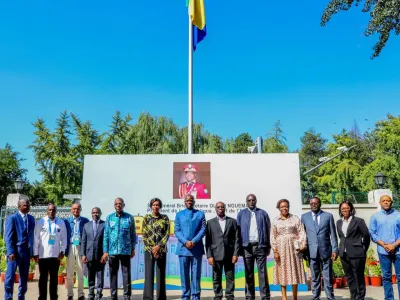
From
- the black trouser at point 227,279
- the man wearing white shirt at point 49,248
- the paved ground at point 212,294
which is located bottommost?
the paved ground at point 212,294

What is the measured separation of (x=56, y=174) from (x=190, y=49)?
16.1 metres

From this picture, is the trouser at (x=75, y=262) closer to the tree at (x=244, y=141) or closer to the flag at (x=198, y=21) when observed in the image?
the flag at (x=198, y=21)

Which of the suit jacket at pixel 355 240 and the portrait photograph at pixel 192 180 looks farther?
the portrait photograph at pixel 192 180

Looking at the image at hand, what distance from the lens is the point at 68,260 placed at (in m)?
6.62

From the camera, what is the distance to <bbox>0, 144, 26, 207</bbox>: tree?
27653 millimetres

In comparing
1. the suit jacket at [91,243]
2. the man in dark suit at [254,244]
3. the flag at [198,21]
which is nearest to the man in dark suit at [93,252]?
the suit jacket at [91,243]

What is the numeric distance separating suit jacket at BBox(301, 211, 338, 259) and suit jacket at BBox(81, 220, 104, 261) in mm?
3371

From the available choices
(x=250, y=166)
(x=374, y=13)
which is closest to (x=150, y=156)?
(x=250, y=166)

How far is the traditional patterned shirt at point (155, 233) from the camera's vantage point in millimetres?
6059

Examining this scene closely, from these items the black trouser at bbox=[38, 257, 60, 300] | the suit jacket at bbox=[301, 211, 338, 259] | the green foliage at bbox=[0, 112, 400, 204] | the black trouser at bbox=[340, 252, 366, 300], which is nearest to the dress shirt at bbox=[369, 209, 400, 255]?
the black trouser at bbox=[340, 252, 366, 300]

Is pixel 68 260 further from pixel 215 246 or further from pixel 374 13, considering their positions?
pixel 374 13

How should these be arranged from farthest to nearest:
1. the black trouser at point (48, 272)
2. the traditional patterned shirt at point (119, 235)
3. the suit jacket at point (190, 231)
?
the traditional patterned shirt at point (119, 235), the suit jacket at point (190, 231), the black trouser at point (48, 272)

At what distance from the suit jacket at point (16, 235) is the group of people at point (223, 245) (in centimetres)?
1

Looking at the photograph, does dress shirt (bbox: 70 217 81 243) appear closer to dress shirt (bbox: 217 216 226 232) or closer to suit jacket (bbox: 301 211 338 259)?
dress shirt (bbox: 217 216 226 232)
